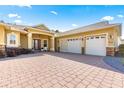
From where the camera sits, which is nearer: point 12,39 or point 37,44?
point 12,39

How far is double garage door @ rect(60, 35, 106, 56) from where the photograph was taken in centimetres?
1242

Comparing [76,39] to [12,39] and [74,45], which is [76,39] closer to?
[74,45]

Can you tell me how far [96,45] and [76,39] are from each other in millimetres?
3926

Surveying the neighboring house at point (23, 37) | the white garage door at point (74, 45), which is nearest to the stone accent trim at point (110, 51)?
the white garage door at point (74, 45)

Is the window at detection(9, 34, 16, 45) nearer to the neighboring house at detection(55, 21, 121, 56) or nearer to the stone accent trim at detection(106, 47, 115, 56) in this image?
the neighboring house at detection(55, 21, 121, 56)

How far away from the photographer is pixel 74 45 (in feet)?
54.8

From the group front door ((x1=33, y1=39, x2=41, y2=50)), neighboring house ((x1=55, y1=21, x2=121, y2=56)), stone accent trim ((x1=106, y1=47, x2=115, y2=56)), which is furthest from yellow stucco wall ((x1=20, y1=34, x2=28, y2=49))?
stone accent trim ((x1=106, y1=47, x2=115, y2=56))

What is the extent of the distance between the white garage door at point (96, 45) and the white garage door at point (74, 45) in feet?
5.68

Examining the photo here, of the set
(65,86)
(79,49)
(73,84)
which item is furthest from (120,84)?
(79,49)

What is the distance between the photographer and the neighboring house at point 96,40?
11755 mm

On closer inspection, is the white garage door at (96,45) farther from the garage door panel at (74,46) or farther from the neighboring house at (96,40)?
the garage door panel at (74,46)

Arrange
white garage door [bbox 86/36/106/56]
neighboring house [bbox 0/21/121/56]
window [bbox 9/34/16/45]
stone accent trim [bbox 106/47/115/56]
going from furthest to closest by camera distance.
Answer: window [bbox 9/34/16/45], white garage door [bbox 86/36/106/56], neighboring house [bbox 0/21/121/56], stone accent trim [bbox 106/47/115/56]

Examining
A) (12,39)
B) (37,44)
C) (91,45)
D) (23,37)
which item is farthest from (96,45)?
(37,44)
